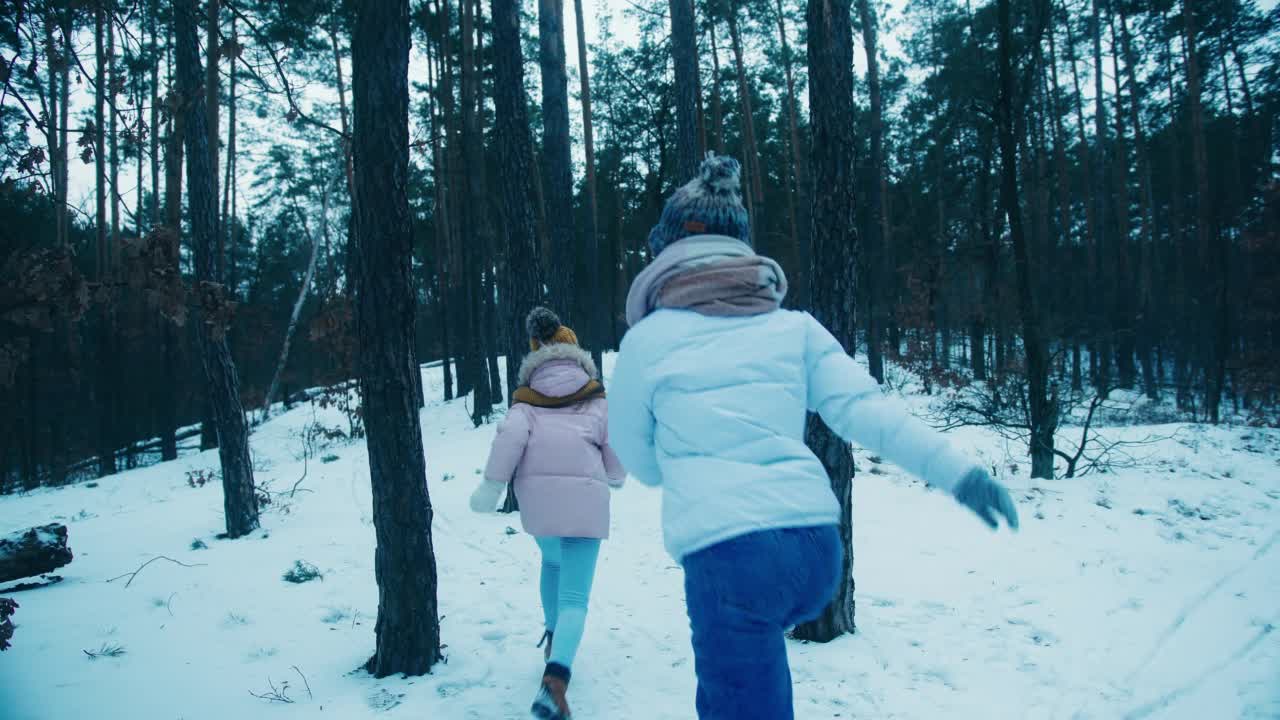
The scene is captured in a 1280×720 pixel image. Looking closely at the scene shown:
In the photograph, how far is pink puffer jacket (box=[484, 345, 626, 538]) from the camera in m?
3.36

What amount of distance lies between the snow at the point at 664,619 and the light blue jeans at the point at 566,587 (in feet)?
1.36

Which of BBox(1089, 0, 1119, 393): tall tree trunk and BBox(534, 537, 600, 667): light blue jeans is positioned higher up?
BBox(1089, 0, 1119, 393): tall tree trunk

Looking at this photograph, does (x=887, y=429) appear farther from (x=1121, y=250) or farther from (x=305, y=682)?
(x=1121, y=250)

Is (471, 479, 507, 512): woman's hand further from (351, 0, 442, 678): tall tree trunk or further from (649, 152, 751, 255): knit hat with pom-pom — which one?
(649, 152, 751, 255): knit hat with pom-pom

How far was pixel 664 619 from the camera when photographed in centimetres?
457

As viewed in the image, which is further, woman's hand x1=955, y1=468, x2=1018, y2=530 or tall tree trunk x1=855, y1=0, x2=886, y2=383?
tall tree trunk x1=855, y1=0, x2=886, y2=383

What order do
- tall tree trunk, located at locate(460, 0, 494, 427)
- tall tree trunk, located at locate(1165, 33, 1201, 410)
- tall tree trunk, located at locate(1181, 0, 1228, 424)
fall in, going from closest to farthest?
1. tall tree trunk, located at locate(460, 0, 494, 427)
2. tall tree trunk, located at locate(1181, 0, 1228, 424)
3. tall tree trunk, located at locate(1165, 33, 1201, 410)

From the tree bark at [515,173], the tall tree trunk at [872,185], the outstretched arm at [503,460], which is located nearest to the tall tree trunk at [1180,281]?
the tall tree trunk at [872,185]

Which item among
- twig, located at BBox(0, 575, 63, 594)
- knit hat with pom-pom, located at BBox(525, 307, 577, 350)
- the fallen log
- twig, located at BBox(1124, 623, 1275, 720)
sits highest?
knit hat with pom-pom, located at BBox(525, 307, 577, 350)

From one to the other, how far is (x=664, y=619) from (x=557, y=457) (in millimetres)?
1824

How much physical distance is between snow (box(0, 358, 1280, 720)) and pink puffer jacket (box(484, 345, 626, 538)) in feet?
3.20

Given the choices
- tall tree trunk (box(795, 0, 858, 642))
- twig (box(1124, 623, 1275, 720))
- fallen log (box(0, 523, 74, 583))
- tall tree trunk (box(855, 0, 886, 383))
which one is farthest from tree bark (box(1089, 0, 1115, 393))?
fallen log (box(0, 523, 74, 583))

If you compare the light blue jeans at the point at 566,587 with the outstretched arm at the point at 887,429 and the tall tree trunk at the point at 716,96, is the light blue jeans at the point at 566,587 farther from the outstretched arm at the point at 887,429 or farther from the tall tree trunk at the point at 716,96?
the tall tree trunk at the point at 716,96

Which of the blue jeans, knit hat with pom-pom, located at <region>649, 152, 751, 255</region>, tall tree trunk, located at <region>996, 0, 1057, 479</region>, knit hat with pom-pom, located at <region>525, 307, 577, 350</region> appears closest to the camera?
the blue jeans
